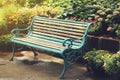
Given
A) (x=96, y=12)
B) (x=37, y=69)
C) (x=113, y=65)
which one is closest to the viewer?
(x=113, y=65)

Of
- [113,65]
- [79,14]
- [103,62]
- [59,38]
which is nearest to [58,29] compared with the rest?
[59,38]

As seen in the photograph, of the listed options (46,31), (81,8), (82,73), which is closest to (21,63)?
(46,31)

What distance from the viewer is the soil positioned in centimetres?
714

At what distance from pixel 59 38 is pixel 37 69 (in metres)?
0.97

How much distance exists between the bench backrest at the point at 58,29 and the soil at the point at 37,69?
0.60 metres

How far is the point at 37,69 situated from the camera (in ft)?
25.3

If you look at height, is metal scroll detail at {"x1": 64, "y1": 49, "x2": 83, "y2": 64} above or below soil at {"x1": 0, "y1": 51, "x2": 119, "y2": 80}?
above

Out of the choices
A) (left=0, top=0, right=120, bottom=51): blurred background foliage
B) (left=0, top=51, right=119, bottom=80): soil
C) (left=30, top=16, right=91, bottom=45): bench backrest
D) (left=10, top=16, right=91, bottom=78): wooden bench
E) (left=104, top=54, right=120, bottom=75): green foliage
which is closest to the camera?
(left=104, top=54, right=120, bottom=75): green foliage

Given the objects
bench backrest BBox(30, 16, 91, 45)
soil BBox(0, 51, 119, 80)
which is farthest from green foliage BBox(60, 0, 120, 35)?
soil BBox(0, 51, 119, 80)

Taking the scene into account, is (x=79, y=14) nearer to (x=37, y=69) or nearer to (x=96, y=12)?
(x=96, y=12)

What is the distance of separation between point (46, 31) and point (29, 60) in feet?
2.73

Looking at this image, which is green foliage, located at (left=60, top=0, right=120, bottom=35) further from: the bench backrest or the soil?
the soil

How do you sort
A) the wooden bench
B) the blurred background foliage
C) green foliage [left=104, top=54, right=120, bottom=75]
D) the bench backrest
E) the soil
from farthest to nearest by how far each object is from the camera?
the blurred background foliage, the bench backrest, the wooden bench, the soil, green foliage [left=104, top=54, right=120, bottom=75]

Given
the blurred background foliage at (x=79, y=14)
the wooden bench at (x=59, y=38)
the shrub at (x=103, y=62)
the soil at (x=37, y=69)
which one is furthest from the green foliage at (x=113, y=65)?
the blurred background foliage at (x=79, y=14)
